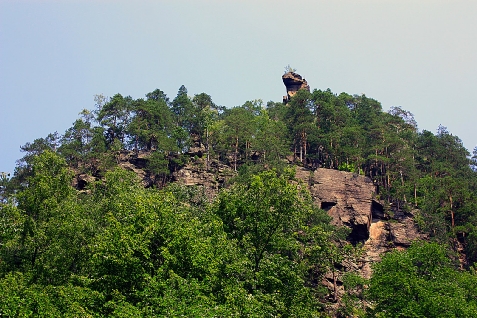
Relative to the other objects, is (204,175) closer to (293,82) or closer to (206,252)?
(206,252)

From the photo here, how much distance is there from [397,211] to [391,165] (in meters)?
6.60

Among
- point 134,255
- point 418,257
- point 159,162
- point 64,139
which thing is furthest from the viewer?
point 64,139

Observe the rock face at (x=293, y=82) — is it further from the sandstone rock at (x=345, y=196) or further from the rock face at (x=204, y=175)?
the sandstone rock at (x=345, y=196)

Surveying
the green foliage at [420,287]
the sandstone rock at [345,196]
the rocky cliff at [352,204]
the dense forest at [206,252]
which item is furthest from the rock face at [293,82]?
the green foliage at [420,287]

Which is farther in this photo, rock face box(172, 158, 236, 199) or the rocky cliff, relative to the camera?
rock face box(172, 158, 236, 199)

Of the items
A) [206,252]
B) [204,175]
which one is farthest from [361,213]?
[206,252]

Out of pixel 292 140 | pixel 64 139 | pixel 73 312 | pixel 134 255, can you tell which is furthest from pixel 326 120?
pixel 73 312

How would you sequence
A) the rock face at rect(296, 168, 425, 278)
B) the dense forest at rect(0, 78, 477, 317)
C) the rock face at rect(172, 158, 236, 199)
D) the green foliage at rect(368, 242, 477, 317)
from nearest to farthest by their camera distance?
the dense forest at rect(0, 78, 477, 317) → the green foliage at rect(368, 242, 477, 317) → the rock face at rect(296, 168, 425, 278) → the rock face at rect(172, 158, 236, 199)

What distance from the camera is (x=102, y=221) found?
95.2 feet

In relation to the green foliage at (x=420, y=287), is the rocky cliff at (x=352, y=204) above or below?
above

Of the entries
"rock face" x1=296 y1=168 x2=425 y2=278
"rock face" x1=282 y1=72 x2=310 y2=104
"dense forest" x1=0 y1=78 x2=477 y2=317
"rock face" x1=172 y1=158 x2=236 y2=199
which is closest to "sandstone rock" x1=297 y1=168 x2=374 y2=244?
"rock face" x1=296 y1=168 x2=425 y2=278

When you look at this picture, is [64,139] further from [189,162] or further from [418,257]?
[418,257]

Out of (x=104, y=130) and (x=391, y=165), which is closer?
(x=391, y=165)

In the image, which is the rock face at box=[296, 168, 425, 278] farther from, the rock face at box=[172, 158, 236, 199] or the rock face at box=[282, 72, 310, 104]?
the rock face at box=[282, 72, 310, 104]
